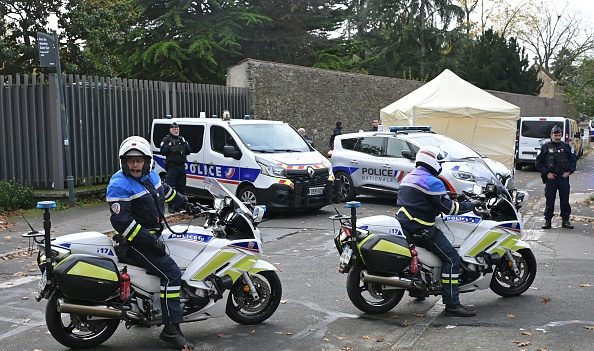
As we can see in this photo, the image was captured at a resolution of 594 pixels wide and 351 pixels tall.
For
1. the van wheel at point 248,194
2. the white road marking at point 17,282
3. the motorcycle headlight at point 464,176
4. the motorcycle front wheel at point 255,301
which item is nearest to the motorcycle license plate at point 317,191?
the van wheel at point 248,194

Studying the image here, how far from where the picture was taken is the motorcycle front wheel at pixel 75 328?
237 inches

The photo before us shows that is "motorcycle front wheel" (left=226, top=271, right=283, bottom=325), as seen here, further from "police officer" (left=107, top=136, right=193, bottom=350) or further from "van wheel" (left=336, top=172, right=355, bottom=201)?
"van wheel" (left=336, top=172, right=355, bottom=201)

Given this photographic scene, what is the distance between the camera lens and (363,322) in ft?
23.4

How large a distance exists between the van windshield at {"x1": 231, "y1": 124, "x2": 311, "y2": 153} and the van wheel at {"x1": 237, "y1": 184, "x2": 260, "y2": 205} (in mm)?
773

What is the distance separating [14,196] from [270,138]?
5211 mm

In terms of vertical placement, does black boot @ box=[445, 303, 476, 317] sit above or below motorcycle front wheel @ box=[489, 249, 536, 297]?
below

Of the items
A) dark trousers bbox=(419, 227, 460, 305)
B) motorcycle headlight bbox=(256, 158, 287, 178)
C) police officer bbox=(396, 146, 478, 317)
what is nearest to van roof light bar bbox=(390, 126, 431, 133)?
motorcycle headlight bbox=(256, 158, 287, 178)

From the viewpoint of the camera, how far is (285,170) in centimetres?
1419

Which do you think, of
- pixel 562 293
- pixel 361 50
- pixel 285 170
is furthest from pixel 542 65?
pixel 562 293

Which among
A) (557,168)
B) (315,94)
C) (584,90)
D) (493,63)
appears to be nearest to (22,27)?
(315,94)

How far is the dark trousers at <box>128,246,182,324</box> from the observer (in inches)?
244

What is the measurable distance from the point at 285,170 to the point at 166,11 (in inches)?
863

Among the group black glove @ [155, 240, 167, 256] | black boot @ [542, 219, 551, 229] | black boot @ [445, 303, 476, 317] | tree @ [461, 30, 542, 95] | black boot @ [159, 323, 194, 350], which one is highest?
tree @ [461, 30, 542, 95]

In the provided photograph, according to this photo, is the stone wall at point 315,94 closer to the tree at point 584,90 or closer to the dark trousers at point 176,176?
the dark trousers at point 176,176
